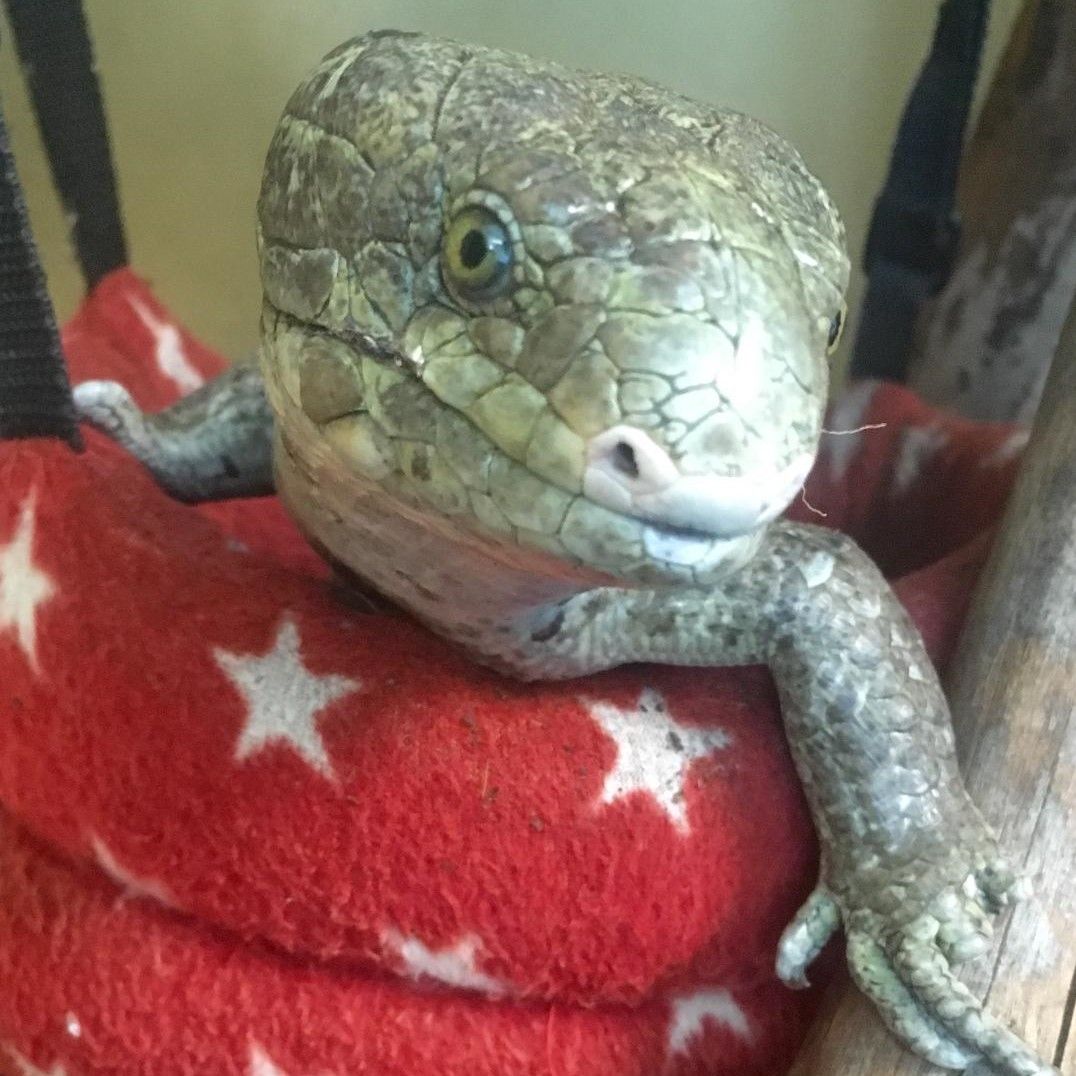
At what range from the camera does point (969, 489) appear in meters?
1.21

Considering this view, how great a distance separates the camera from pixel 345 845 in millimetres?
771

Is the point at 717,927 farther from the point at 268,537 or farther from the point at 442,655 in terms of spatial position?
the point at 268,537

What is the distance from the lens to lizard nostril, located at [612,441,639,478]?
51 centimetres

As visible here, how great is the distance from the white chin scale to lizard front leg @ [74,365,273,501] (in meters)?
0.57

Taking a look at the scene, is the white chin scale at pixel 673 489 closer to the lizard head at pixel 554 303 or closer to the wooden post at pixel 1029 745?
the lizard head at pixel 554 303

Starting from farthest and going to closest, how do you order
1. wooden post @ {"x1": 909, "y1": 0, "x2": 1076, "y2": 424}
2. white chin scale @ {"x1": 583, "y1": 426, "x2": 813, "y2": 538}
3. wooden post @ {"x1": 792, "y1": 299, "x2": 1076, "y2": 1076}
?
wooden post @ {"x1": 909, "y1": 0, "x2": 1076, "y2": 424} < wooden post @ {"x1": 792, "y1": 299, "x2": 1076, "y2": 1076} < white chin scale @ {"x1": 583, "y1": 426, "x2": 813, "y2": 538}

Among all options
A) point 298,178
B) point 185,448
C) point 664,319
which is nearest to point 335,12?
point 185,448

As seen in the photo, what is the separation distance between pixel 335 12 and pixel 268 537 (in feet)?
1.82

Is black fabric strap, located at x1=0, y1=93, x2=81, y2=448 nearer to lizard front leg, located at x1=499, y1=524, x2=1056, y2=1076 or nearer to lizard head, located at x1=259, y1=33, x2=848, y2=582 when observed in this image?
lizard head, located at x1=259, y1=33, x2=848, y2=582

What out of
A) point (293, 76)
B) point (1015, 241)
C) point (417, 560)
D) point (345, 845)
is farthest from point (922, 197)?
point (345, 845)

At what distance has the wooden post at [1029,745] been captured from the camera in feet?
2.39

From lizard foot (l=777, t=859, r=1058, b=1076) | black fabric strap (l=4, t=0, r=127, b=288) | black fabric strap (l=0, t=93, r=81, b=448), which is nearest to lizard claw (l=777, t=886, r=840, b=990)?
lizard foot (l=777, t=859, r=1058, b=1076)

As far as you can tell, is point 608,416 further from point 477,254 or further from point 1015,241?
point 1015,241

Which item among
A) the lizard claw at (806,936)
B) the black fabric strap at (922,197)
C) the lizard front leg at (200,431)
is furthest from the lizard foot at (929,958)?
the black fabric strap at (922,197)
